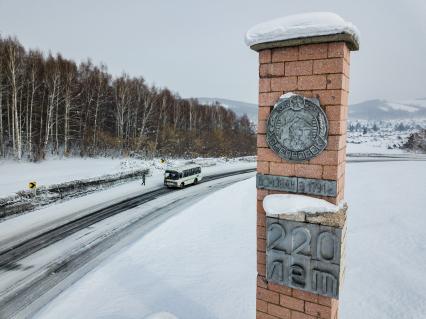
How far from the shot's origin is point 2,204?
15.5 m

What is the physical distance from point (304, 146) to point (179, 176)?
18.2 meters

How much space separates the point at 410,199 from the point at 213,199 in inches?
387

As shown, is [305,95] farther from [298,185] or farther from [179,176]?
[179,176]

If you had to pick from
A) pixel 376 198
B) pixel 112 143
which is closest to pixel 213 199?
pixel 376 198

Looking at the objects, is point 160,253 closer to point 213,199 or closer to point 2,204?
point 213,199

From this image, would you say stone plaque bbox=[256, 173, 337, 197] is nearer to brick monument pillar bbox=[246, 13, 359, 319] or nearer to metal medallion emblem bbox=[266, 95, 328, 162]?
brick monument pillar bbox=[246, 13, 359, 319]

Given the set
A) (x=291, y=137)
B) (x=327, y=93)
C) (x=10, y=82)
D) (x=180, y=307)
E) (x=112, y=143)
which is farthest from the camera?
(x=112, y=143)

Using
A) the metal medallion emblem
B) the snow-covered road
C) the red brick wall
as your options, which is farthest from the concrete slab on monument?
the snow-covered road

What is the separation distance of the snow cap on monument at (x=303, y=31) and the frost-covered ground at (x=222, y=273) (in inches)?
163

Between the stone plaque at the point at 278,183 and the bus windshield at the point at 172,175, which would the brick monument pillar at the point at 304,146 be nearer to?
the stone plaque at the point at 278,183

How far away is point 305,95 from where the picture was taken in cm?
306

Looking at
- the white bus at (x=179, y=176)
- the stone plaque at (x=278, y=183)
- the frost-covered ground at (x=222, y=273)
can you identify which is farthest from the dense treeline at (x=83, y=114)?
the stone plaque at (x=278, y=183)

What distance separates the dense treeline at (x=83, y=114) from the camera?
2781 cm

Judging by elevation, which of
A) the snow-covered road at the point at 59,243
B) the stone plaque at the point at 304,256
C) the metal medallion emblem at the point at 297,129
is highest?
the metal medallion emblem at the point at 297,129
